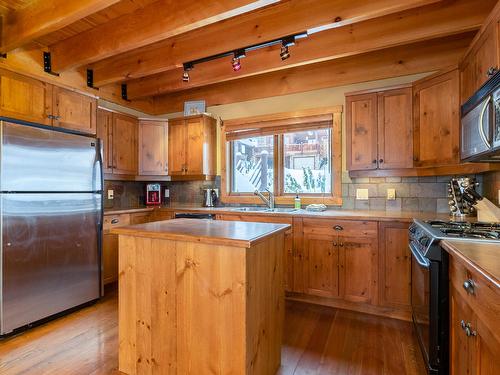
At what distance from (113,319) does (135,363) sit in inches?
37.5

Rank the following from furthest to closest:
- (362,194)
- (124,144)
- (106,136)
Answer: (124,144) < (106,136) < (362,194)

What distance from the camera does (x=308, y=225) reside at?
9.09 feet

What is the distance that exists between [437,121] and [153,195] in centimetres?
361

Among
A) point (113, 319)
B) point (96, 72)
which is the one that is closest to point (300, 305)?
point (113, 319)

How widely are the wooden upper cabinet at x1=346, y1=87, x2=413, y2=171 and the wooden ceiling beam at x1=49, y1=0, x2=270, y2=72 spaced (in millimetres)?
1509

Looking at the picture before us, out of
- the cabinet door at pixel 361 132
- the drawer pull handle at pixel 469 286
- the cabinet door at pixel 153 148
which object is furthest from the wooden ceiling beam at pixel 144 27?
the drawer pull handle at pixel 469 286

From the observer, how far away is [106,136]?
339 cm

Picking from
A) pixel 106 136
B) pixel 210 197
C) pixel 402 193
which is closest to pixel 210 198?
pixel 210 197

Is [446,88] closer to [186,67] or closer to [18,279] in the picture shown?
[186,67]

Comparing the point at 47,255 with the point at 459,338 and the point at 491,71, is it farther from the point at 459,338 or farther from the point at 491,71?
the point at 491,71

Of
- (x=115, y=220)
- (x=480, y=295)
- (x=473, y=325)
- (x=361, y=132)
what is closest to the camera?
(x=480, y=295)

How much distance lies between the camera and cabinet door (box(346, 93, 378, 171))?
2.78 metres

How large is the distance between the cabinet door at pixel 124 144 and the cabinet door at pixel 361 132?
2.80m

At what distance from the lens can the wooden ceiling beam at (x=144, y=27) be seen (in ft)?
6.40
